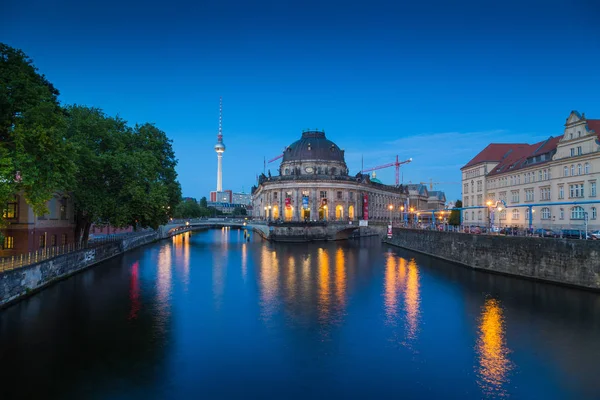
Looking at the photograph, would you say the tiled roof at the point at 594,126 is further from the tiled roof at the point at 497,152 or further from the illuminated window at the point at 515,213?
→ the tiled roof at the point at 497,152

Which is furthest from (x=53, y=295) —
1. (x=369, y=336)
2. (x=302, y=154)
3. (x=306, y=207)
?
(x=302, y=154)

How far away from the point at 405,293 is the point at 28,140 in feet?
98.2

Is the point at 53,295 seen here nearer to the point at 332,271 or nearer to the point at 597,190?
the point at 332,271

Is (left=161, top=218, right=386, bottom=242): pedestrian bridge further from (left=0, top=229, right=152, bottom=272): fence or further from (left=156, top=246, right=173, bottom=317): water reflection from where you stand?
(left=0, top=229, right=152, bottom=272): fence

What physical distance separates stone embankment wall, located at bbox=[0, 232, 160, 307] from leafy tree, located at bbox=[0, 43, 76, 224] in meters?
5.08

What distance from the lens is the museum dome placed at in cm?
11988

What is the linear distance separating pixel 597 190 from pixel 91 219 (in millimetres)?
58886

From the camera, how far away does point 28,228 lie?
121 ft

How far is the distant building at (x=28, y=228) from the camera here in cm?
3622

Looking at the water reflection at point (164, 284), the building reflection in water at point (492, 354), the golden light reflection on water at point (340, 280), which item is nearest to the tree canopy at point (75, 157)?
the water reflection at point (164, 284)

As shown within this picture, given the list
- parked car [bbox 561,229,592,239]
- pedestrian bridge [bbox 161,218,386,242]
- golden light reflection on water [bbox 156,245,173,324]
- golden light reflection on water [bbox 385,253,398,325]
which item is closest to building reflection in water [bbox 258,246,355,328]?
golden light reflection on water [bbox 385,253,398,325]

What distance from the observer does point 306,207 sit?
10219 cm

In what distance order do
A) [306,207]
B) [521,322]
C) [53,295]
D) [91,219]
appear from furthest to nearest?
[306,207], [91,219], [53,295], [521,322]

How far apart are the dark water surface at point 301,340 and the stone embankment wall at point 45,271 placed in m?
1.01
